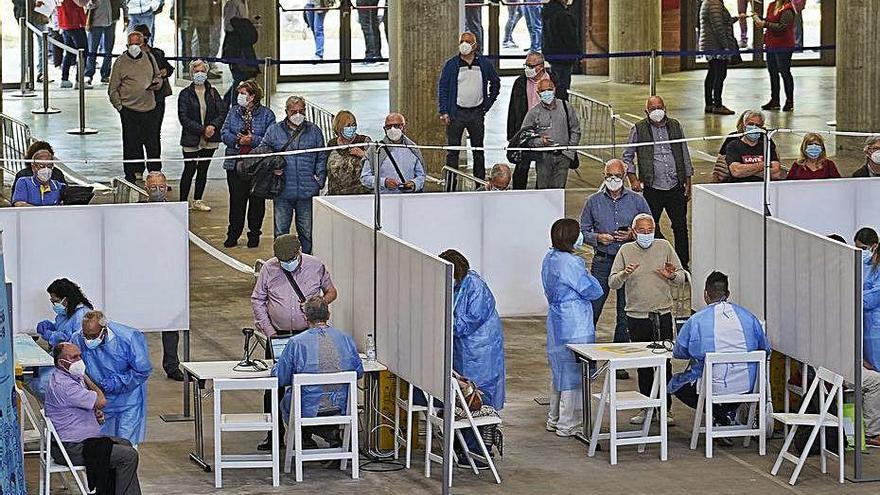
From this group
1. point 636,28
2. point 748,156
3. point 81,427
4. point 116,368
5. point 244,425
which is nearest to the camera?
point 81,427

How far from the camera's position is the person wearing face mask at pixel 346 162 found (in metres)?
16.2

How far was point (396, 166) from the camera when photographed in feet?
52.3

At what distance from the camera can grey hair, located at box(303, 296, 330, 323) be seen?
11.8m

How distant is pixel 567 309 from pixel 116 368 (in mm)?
3020

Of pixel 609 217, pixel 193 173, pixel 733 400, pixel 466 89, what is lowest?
pixel 733 400

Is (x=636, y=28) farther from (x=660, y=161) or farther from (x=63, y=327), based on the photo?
(x=63, y=327)

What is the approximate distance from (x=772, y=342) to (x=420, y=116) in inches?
355

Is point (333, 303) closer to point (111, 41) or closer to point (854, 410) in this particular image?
point (854, 410)

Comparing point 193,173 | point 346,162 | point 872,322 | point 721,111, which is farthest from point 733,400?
point 721,111

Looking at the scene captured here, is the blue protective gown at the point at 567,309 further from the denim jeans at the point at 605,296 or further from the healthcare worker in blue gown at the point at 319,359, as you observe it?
the healthcare worker in blue gown at the point at 319,359

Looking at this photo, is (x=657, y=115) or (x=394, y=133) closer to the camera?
(x=394, y=133)

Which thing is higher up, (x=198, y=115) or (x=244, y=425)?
(x=198, y=115)

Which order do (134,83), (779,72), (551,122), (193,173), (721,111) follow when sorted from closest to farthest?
(551,122) < (193,173) < (134,83) < (721,111) < (779,72)

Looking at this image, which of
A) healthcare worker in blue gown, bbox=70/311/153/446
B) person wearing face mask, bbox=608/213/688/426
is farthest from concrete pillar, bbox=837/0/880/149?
healthcare worker in blue gown, bbox=70/311/153/446
